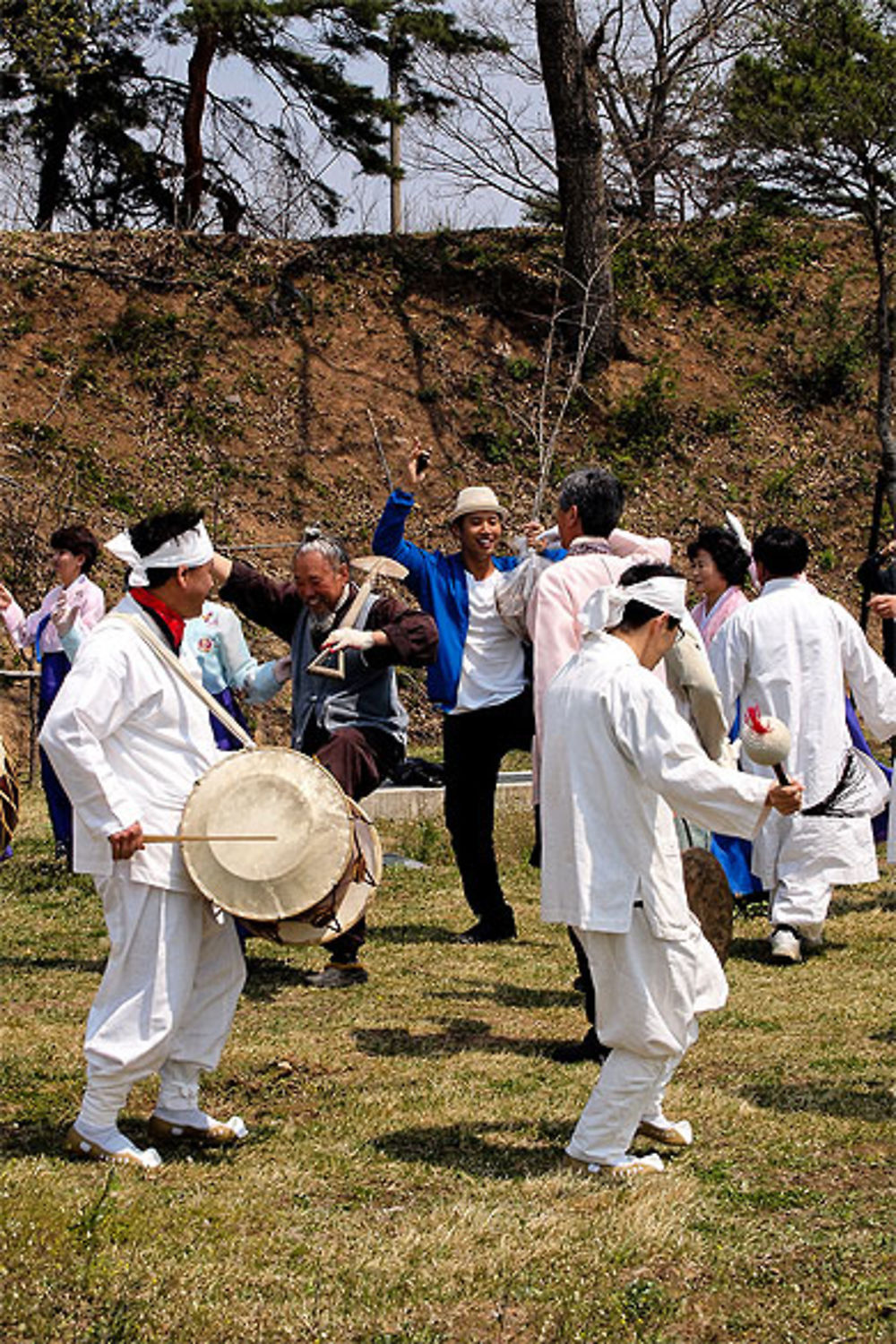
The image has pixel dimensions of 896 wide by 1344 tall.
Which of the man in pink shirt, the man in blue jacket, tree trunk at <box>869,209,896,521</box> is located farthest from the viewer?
tree trunk at <box>869,209,896,521</box>

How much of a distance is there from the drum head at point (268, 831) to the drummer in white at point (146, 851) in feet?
0.24

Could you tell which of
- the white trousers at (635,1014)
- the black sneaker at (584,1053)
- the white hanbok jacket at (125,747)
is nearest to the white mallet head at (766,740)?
the white trousers at (635,1014)

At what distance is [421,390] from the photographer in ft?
67.5

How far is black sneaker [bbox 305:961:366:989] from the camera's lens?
25.3 ft

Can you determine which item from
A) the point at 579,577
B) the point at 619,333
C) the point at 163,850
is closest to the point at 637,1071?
the point at 163,850

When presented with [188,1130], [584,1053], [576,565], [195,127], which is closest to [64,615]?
[576,565]

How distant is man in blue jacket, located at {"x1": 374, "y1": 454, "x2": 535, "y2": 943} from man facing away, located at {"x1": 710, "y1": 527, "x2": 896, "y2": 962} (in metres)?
1.05

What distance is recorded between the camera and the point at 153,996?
16.4 ft

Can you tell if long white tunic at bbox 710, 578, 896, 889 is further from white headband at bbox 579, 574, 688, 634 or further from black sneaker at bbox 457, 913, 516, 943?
white headband at bbox 579, 574, 688, 634

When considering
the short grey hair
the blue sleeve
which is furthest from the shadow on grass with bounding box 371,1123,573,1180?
the blue sleeve

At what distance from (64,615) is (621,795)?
20.2ft

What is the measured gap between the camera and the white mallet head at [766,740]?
4.77m

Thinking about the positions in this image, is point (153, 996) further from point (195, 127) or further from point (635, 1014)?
point (195, 127)

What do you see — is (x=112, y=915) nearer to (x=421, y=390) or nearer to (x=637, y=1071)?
(x=637, y=1071)
